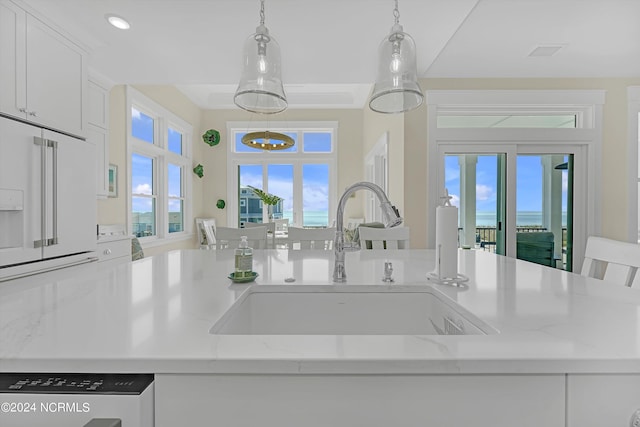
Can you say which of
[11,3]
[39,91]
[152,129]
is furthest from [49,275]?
[152,129]

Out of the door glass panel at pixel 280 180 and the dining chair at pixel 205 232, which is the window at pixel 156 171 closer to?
the dining chair at pixel 205 232

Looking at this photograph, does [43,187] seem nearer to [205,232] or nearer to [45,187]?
[45,187]

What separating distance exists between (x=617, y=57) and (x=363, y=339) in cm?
447

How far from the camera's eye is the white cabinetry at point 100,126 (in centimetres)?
338

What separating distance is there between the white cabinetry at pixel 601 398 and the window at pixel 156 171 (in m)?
4.68

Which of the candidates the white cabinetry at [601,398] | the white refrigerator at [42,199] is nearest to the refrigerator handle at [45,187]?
the white refrigerator at [42,199]

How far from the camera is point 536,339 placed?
627 mm

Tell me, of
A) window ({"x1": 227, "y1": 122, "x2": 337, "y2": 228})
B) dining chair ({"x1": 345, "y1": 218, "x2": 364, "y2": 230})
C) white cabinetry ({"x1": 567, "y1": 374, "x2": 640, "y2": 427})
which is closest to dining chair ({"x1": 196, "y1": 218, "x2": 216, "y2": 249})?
window ({"x1": 227, "y1": 122, "x2": 337, "y2": 228})

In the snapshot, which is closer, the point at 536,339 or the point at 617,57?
the point at 536,339

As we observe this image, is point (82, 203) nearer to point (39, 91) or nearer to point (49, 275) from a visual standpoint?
point (49, 275)

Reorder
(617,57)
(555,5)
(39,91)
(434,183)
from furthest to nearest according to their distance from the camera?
1. (434,183)
2. (617,57)
3. (555,5)
4. (39,91)

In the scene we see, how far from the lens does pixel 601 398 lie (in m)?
0.55

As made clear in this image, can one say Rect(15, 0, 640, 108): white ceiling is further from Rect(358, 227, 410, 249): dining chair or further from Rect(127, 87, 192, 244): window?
Rect(358, 227, 410, 249): dining chair

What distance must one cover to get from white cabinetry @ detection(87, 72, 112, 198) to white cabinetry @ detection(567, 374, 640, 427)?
396 centimetres
